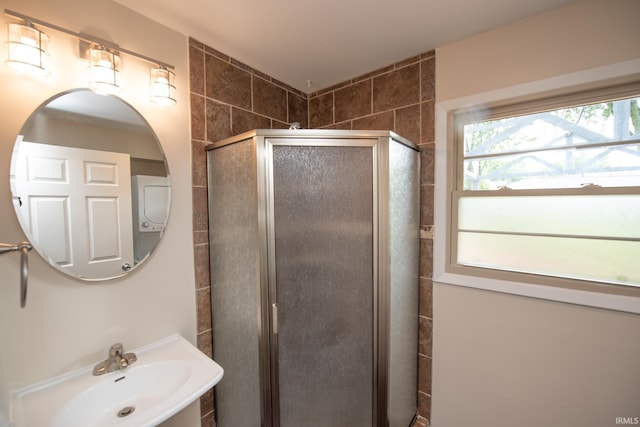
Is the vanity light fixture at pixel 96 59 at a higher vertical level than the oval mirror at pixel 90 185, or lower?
higher

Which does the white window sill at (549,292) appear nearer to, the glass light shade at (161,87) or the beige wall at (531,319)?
the beige wall at (531,319)

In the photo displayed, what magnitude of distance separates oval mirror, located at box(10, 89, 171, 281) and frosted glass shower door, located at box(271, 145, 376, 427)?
0.64 m

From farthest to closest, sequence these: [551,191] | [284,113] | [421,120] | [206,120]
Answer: [284,113] → [421,120] → [206,120] → [551,191]

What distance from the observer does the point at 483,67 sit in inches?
53.0

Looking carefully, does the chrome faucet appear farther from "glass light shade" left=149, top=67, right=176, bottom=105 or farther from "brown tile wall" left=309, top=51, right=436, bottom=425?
"brown tile wall" left=309, top=51, right=436, bottom=425

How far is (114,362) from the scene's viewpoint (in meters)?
1.03

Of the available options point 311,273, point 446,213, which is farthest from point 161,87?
point 446,213

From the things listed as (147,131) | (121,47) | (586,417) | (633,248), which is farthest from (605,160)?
(121,47)

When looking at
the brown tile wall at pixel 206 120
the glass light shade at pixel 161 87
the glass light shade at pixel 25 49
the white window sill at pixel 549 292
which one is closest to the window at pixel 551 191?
the white window sill at pixel 549 292

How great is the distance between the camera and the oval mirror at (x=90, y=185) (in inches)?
35.4

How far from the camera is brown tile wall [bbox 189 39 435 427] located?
136 centimetres

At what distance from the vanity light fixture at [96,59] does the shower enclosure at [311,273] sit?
39cm

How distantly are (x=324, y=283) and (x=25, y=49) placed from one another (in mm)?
1411

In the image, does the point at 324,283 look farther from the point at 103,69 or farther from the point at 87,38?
the point at 87,38
